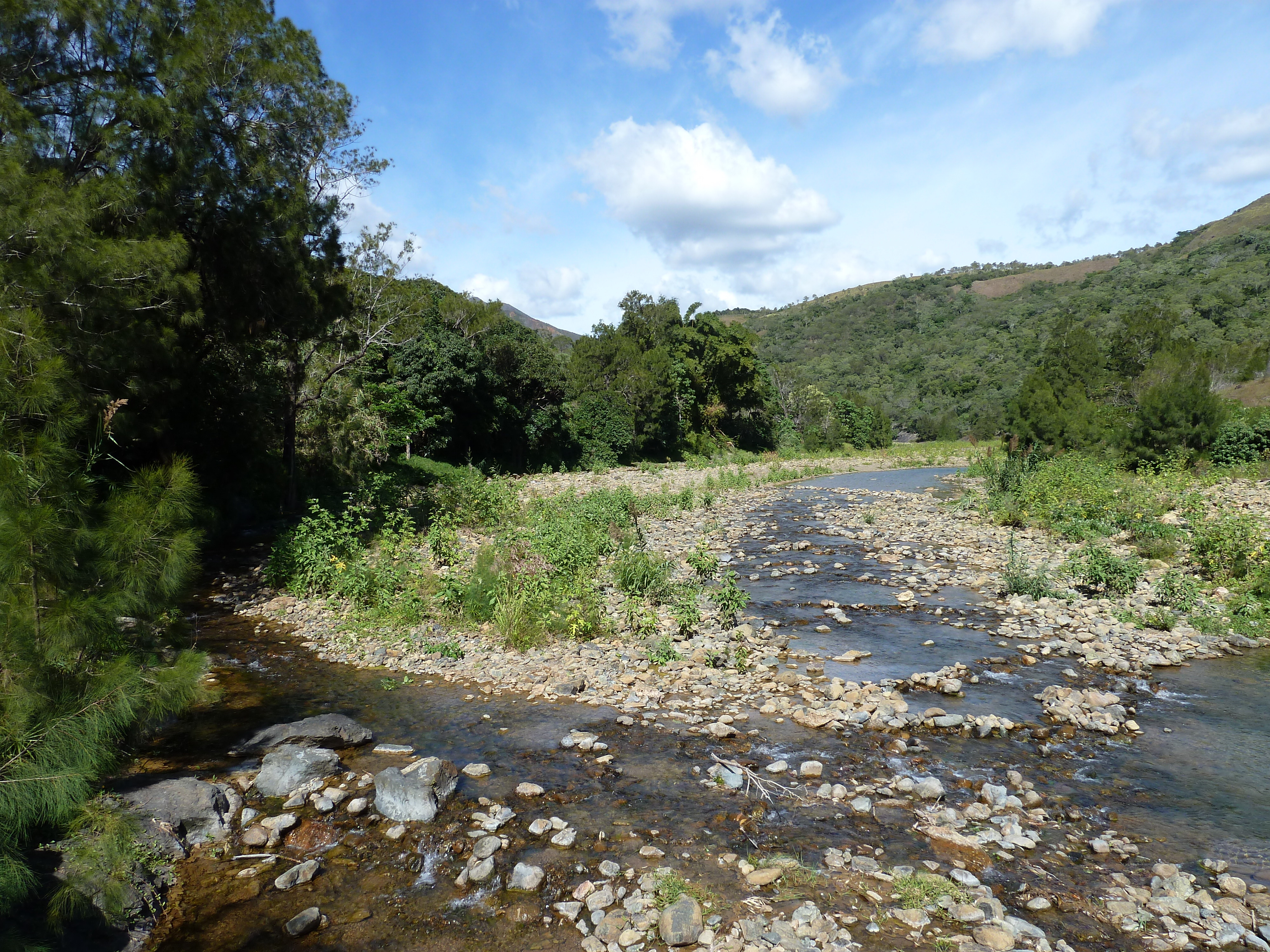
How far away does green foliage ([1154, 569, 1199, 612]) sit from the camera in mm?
9945

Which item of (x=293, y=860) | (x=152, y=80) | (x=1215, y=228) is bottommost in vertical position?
(x=293, y=860)

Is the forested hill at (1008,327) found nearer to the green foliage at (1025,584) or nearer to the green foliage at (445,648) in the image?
the green foliage at (1025,584)

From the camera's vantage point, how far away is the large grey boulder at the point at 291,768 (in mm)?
5828

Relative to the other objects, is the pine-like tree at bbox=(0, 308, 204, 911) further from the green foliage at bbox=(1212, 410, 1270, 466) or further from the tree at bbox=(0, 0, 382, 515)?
the green foliage at bbox=(1212, 410, 1270, 466)

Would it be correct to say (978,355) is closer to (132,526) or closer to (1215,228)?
(1215,228)

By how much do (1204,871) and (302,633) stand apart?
1106 cm

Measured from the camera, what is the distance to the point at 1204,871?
4699 millimetres

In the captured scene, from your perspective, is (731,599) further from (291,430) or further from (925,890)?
(291,430)

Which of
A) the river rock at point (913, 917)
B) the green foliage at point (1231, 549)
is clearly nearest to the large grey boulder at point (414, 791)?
the river rock at point (913, 917)

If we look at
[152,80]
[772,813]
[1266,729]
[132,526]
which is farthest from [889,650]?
[152,80]

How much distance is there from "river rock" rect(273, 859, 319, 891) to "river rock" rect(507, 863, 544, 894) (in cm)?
147

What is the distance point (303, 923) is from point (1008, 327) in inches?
4008

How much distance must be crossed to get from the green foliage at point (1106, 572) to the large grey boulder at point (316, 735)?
11470mm

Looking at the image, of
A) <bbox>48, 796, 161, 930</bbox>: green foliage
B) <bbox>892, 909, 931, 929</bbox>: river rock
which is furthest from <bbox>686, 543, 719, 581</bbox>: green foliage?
<bbox>48, 796, 161, 930</bbox>: green foliage
